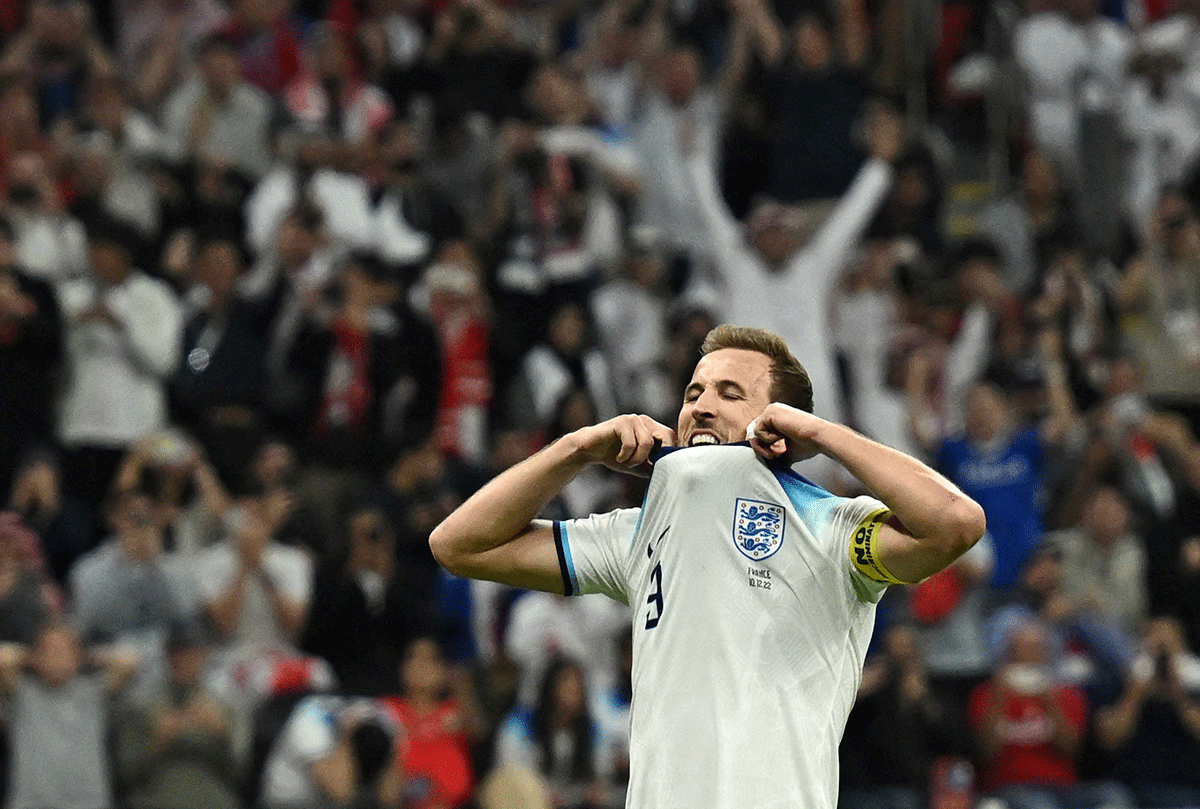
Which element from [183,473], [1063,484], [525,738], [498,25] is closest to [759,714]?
[525,738]

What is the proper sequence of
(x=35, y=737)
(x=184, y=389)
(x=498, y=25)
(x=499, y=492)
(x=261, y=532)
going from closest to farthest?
(x=499, y=492)
(x=35, y=737)
(x=261, y=532)
(x=184, y=389)
(x=498, y=25)

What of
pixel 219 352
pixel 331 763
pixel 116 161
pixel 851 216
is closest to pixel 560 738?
pixel 331 763

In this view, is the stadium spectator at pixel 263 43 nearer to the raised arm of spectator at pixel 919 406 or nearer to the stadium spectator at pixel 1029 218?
the raised arm of spectator at pixel 919 406

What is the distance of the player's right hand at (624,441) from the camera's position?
4.30m

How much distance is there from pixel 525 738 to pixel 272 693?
1.32 metres

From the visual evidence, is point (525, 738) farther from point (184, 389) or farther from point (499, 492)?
point (499, 492)

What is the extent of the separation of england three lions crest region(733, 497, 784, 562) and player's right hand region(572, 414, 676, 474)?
0.24 m

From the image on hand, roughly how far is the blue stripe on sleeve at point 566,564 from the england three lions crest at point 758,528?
48cm

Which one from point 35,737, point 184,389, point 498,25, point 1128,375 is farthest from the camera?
point 498,25

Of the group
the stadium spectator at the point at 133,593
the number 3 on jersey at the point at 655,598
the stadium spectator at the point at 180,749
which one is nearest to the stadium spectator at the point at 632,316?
the stadium spectator at the point at 133,593

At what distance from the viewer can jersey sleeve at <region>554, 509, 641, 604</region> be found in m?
4.53

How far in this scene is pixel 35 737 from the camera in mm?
9539

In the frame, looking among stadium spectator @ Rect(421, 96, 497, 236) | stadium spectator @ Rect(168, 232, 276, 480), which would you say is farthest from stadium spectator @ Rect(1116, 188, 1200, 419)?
stadium spectator @ Rect(168, 232, 276, 480)

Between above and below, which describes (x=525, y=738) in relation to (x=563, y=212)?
below
